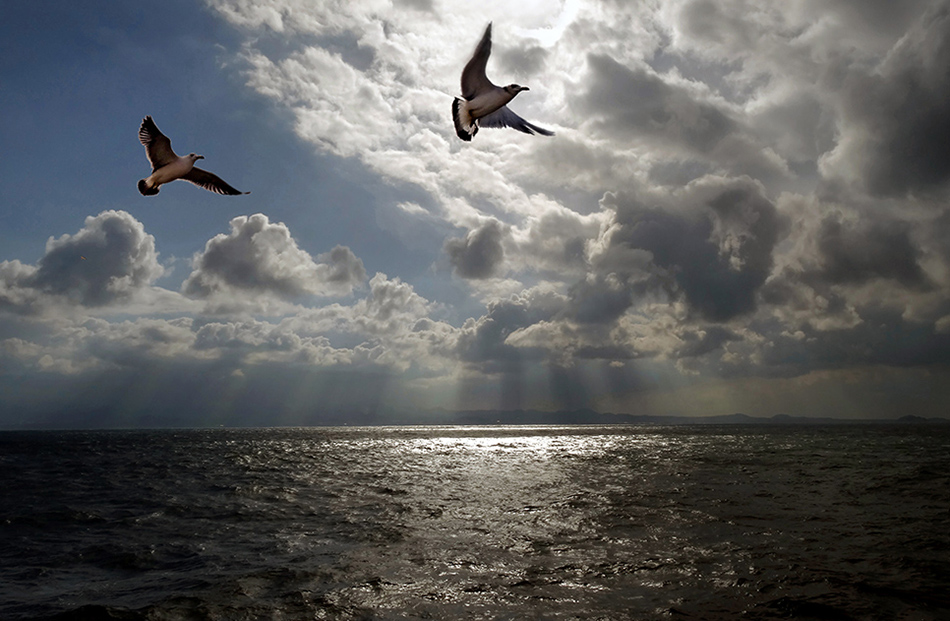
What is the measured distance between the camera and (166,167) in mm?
13336

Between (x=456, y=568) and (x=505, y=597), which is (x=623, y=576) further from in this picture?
(x=456, y=568)

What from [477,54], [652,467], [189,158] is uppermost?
[477,54]

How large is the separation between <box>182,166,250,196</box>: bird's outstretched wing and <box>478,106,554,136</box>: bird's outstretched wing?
624 centimetres

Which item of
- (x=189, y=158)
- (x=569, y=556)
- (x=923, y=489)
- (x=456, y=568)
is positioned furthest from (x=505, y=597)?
(x=923, y=489)

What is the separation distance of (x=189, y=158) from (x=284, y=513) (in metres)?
13.0

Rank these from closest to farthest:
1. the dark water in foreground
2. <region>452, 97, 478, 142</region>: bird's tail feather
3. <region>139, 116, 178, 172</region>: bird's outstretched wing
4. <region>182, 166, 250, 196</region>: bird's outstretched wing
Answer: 1. the dark water in foreground
2. <region>452, 97, 478, 142</region>: bird's tail feather
3. <region>139, 116, 178, 172</region>: bird's outstretched wing
4. <region>182, 166, 250, 196</region>: bird's outstretched wing

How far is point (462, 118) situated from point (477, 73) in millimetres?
1061

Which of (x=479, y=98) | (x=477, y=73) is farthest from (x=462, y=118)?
(x=477, y=73)

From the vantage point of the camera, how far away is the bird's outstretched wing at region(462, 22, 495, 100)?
39.0 ft

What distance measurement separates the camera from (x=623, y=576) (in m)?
11.7

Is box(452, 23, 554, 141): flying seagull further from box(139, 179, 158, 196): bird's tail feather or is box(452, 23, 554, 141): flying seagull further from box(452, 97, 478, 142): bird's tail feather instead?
box(139, 179, 158, 196): bird's tail feather

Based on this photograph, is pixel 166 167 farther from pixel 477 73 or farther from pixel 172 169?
→ pixel 477 73

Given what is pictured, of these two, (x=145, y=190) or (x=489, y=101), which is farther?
(x=145, y=190)

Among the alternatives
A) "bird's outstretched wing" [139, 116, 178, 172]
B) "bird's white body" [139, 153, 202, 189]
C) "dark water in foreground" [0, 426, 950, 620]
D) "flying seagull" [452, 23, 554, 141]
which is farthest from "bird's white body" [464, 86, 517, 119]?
"dark water in foreground" [0, 426, 950, 620]
